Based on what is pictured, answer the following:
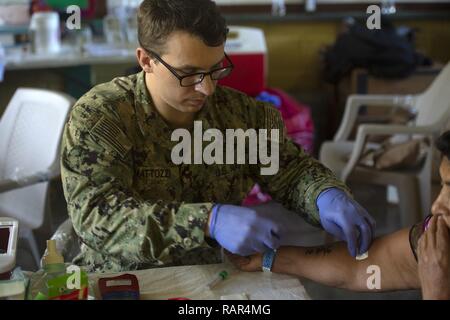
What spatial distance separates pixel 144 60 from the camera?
137 centimetres

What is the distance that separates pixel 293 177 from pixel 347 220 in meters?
0.23

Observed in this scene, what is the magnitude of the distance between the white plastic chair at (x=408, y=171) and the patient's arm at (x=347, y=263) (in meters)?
1.25

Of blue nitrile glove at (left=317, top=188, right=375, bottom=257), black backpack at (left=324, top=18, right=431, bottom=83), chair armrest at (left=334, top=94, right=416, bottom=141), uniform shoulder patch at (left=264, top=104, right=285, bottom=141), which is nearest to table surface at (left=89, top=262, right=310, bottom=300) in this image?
blue nitrile glove at (left=317, top=188, right=375, bottom=257)

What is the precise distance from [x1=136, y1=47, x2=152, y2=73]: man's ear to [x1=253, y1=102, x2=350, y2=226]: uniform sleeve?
11.3 inches

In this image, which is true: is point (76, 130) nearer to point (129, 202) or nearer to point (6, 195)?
point (129, 202)

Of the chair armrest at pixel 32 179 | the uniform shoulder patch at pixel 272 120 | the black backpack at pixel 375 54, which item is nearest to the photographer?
the uniform shoulder patch at pixel 272 120

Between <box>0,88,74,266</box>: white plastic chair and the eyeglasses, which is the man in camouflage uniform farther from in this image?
<box>0,88,74,266</box>: white plastic chair

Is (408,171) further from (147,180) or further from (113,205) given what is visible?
(113,205)

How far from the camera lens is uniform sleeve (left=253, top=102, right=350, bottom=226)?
1.43 meters

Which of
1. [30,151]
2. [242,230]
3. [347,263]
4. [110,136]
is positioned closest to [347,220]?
[347,263]

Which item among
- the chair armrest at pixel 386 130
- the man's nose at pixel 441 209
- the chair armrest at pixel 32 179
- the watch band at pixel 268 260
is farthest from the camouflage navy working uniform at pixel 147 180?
the chair armrest at pixel 386 130

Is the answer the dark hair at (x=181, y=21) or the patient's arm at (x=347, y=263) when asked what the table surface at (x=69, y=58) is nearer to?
the dark hair at (x=181, y=21)

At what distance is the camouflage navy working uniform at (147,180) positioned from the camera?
47.6 inches

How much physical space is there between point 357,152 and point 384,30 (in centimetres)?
148
